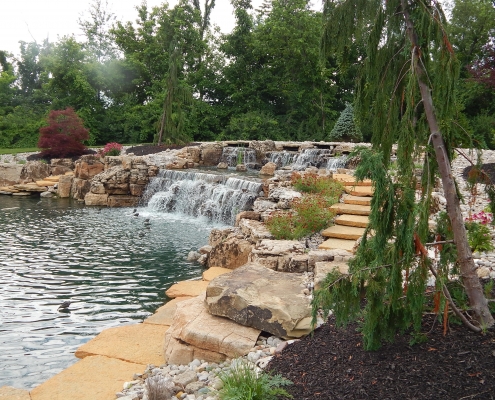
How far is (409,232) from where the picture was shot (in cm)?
256

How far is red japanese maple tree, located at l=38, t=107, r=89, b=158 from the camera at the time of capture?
63.8 feet

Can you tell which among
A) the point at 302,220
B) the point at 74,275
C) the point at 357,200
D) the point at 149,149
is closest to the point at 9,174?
the point at 149,149

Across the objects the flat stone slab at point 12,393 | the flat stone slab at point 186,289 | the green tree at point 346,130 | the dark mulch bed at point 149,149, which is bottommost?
the flat stone slab at point 12,393

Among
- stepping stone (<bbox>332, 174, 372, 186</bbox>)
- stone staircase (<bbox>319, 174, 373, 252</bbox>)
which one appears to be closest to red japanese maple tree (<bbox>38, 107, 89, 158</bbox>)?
stepping stone (<bbox>332, 174, 372, 186</bbox>)

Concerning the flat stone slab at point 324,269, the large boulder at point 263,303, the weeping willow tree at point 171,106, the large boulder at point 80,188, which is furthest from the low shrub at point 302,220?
the weeping willow tree at point 171,106

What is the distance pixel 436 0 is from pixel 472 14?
76.7 ft

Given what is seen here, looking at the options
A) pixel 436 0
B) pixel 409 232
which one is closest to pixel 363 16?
pixel 436 0

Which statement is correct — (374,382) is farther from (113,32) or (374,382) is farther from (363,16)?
(113,32)

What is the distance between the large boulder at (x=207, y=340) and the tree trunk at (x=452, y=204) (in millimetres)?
1862

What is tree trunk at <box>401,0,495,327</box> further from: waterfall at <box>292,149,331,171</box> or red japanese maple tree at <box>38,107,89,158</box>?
red japanese maple tree at <box>38,107,89,158</box>

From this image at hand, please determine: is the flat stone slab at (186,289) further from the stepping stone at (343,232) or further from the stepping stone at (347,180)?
the stepping stone at (347,180)

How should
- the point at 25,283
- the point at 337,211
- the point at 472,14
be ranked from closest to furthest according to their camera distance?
the point at 25,283 < the point at 337,211 < the point at 472,14

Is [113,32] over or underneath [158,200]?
over

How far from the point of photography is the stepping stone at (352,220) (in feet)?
23.9
